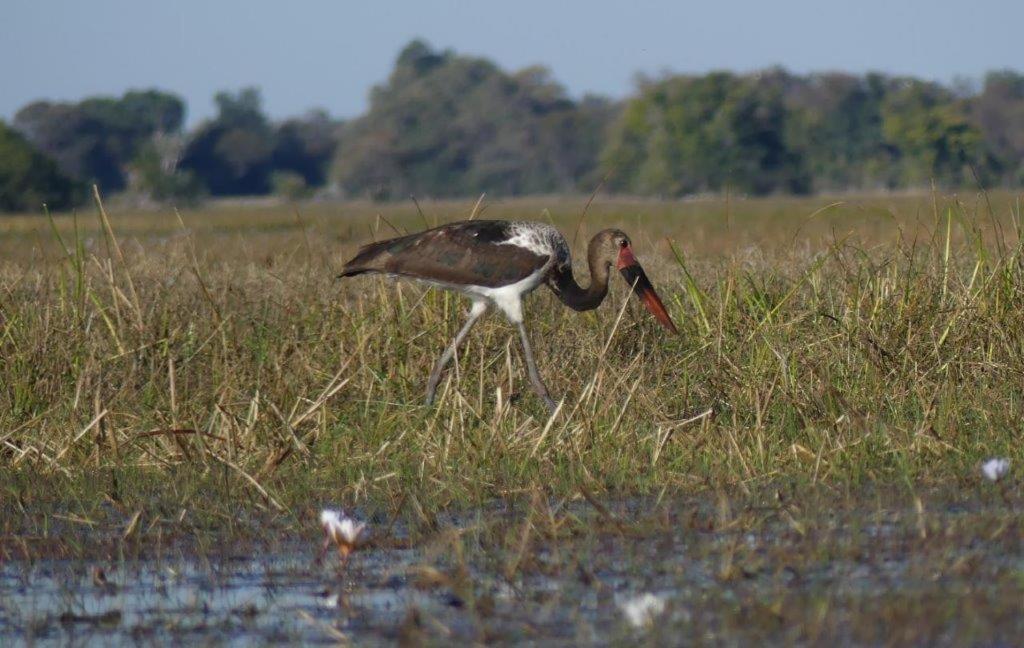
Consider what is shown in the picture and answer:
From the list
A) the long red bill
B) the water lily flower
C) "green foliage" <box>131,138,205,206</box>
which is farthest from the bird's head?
"green foliage" <box>131,138,205,206</box>

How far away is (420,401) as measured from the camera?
255 inches

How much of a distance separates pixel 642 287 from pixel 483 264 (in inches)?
28.2

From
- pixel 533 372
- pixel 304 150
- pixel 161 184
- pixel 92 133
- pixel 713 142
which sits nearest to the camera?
pixel 533 372

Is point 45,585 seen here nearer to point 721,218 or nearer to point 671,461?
point 671,461

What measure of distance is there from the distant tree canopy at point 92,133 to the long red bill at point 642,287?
70908 millimetres

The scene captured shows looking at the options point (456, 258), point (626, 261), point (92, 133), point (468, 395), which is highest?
point (456, 258)

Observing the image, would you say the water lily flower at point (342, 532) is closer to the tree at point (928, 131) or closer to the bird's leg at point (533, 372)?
the bird's leg at point (533, 372)

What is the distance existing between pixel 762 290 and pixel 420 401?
5.26ft

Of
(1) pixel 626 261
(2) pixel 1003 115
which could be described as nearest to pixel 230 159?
(2) pixel 1003 115

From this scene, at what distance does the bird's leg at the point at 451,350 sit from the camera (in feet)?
20.8

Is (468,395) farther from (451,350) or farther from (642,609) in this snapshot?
(642,609)

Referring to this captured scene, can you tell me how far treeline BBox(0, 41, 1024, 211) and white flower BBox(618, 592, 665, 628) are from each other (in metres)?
38.9

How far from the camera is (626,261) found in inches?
278

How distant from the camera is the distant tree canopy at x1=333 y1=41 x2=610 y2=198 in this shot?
77000mm
